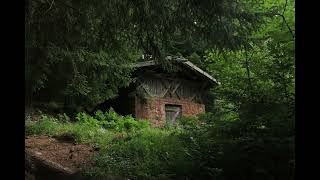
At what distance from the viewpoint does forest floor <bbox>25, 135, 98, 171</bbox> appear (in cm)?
1115

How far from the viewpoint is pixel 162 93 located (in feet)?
80.4

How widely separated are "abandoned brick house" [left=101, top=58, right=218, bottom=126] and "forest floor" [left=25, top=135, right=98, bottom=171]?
8164 mm

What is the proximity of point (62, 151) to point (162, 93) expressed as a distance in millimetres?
12261

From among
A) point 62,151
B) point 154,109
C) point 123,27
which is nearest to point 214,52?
point 123,27

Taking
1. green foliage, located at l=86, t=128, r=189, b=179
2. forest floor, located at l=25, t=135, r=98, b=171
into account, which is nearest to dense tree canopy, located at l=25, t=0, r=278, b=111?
forest floor, located at l=25, t=135, r=98, b=171

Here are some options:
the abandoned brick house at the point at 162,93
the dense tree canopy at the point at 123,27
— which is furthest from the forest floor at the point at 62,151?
the abandoned brick house at the point at 162,93

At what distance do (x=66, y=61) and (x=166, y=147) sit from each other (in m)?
3.44

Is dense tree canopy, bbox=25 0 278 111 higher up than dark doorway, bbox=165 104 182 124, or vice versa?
dense tree canopy, bbox=25 0 278 111

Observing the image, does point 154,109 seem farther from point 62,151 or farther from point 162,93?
point 62,151

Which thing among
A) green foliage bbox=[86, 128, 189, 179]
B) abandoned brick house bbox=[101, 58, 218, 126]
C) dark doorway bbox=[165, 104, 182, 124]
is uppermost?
abandoned brick house bbox=[101, 58, 218, 126]

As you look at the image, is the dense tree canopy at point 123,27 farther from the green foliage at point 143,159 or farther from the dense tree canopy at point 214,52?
the green foliage at point 143,159

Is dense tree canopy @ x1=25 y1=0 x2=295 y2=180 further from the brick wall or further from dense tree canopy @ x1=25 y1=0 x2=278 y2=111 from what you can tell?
the brick wall

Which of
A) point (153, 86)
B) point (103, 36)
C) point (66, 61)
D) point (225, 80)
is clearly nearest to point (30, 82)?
point (66, 61)

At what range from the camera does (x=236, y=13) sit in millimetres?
8266
